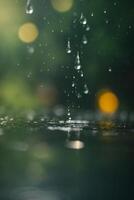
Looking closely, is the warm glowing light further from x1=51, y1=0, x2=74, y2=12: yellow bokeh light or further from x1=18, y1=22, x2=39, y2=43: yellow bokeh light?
x1=18, y1=22, x2=39, y2=43: yellow bokeh light

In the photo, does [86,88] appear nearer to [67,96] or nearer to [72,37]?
[67,96]

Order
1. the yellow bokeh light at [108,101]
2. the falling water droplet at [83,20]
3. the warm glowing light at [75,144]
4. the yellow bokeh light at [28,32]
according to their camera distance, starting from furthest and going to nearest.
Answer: the yellow bokeh light at [28,32]
the falling water droplet at [83,20]
the yellow bokeh light at [108,101]
the warm glowing light at [75,144]

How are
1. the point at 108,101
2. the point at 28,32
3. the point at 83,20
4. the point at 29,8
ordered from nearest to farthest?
1. the point at 108,101
2. the point at 28,32
3. the point at 83,20
4. the point at 29,8

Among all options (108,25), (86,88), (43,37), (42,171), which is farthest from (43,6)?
(42,171)

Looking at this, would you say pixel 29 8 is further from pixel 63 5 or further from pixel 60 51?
pixel 60 51

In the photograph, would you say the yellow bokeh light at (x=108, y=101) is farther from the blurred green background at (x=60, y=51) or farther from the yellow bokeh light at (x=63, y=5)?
the yellow bokeh light at (x=63, y=5)

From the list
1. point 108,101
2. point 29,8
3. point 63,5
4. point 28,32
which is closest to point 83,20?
point 63,5

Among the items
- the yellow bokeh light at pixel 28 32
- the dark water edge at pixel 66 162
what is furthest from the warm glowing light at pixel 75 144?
the yellow bokeh light at pixel 28 32
